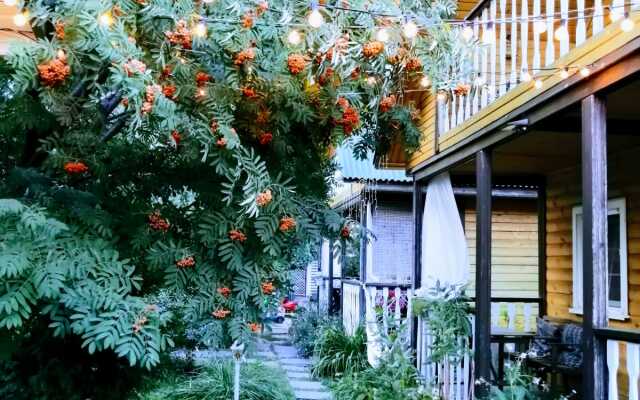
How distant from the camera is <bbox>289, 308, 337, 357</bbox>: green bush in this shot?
32.8 feet

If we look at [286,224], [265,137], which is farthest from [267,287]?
[265,137]

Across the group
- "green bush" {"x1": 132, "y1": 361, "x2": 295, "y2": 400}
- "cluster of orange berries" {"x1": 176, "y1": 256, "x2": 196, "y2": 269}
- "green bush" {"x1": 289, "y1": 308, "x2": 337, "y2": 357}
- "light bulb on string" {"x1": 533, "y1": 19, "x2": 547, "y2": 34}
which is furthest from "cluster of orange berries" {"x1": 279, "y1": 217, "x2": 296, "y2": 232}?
"green bush" {"x1": 289, "y1": 308, "x2": 337, "y2": 357}

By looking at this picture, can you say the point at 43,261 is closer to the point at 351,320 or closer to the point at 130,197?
the point at 130,197

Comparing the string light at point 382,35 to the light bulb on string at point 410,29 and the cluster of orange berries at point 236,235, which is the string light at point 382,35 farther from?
the cluster of orange berries at point 236,235

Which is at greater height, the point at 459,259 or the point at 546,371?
the point at 459,259

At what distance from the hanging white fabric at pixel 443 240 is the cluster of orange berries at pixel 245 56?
14.5 feet

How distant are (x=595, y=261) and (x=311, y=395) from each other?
4.25 m

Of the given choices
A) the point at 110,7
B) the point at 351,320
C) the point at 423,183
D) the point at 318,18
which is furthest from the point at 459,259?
the point at 110,7

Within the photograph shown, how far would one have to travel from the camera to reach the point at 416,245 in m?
7.67

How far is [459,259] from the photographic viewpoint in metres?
6.87

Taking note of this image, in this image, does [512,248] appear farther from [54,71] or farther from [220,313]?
[54,71]

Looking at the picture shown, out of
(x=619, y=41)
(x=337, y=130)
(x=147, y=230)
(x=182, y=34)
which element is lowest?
(x=147, y=230)

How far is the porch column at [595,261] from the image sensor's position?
3672mm

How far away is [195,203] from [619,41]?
228cm
